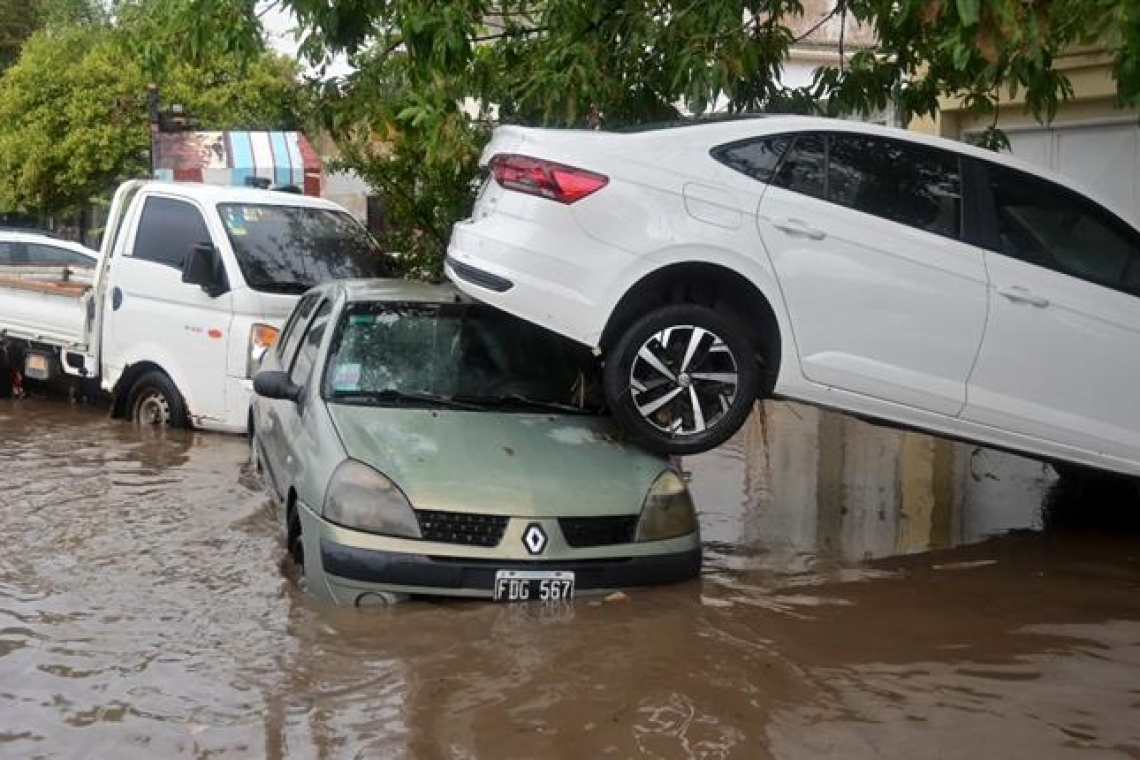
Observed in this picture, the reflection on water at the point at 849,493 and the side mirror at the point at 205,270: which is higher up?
the side mirror at the point at 205,270

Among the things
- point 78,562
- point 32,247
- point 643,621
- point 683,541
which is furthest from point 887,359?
point 32,247

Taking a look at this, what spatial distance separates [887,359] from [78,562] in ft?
13.9

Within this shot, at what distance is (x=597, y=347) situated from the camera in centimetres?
645

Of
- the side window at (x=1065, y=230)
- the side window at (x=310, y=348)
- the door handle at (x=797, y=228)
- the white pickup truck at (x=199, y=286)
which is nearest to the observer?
the door handle at (x=797, y=228)

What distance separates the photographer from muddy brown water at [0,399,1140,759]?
15.8 ft

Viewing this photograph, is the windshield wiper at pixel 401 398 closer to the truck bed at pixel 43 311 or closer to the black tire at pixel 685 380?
the black tire at pixel 685 380

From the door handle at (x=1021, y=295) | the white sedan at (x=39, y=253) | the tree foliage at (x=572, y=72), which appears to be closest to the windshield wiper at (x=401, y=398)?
the tree foliage at (x=572, y=72)

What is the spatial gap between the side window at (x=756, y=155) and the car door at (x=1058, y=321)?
109cm

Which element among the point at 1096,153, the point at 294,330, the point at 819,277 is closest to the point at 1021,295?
the point at 819,277

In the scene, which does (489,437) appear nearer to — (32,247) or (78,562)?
(78,562)

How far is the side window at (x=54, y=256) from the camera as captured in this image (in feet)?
57.8

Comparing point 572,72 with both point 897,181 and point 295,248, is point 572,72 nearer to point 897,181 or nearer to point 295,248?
point 897,181

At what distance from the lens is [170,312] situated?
1093cm

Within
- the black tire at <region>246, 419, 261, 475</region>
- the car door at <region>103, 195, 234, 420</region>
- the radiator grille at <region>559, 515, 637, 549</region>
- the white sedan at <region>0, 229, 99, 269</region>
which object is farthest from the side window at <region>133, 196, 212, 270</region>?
the white sedan at <region>0, 229, 99, 269</region>
